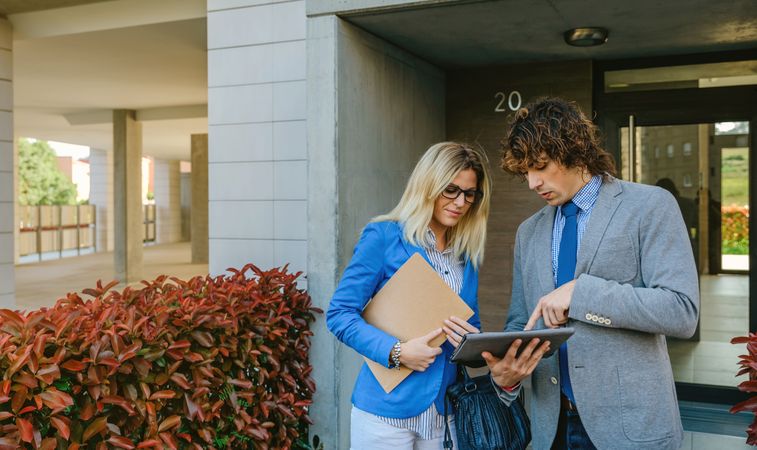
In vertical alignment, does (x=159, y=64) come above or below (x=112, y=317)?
above

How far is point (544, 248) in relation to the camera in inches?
82.0

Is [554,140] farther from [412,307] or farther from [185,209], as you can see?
[185,209]

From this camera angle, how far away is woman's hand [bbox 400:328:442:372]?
2.20m

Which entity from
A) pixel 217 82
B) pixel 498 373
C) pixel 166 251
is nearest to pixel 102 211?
pixel 166 251

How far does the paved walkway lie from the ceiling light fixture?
8.90 m

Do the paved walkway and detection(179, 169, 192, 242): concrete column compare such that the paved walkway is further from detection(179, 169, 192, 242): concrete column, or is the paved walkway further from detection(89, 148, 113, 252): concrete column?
detection(179, 169, 192, 242): concrete column

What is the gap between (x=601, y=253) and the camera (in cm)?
192

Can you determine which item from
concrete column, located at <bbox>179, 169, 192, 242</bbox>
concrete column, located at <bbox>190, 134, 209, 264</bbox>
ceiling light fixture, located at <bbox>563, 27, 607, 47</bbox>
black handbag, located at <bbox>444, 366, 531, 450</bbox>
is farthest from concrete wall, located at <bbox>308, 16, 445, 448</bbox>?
concrete column, located at <bbox>179, 169, 192, 242</bbox>

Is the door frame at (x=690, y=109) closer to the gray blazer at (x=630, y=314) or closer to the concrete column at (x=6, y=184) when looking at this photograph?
the gray blazer at (x=630, y=314)

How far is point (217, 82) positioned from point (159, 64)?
5609mm

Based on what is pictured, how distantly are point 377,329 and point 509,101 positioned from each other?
3.45m

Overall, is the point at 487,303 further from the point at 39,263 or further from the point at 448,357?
the point at 39,263

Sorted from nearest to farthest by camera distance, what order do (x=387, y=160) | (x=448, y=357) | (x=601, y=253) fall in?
(x=601, y=253) < (x=448, y=357) < (x=387, y=160)

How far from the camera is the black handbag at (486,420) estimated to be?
2168mm
